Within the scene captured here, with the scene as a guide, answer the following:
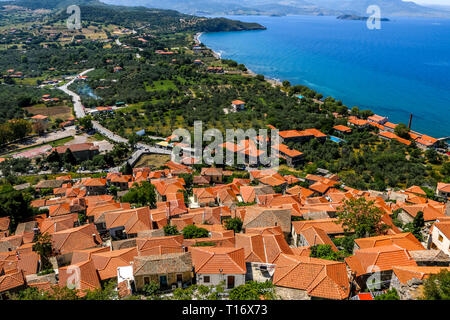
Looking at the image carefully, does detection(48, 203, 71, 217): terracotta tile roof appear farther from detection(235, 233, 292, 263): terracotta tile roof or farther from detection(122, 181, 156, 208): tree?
detection(235, 233, 292, 263): terracotta tile roof

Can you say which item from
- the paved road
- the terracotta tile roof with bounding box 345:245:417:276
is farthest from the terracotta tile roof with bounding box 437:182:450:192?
the paved road

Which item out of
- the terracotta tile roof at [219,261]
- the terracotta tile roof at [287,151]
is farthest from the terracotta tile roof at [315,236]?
the terracotta tile roof at [287,151]

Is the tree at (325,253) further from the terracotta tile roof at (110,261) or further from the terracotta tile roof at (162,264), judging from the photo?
the terracotta tile roof at (110,261)

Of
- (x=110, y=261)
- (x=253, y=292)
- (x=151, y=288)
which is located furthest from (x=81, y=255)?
(x=253, y=292)

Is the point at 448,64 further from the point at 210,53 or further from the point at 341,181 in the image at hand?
the point at 341,181

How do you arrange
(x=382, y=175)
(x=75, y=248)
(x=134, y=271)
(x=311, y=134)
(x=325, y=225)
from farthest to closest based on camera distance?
1. (x=311, y=134)
2. (x=382, y=175)
3. (x=325, y=225)
4. (x=75, y=248)
5. (x=134, y=271)
